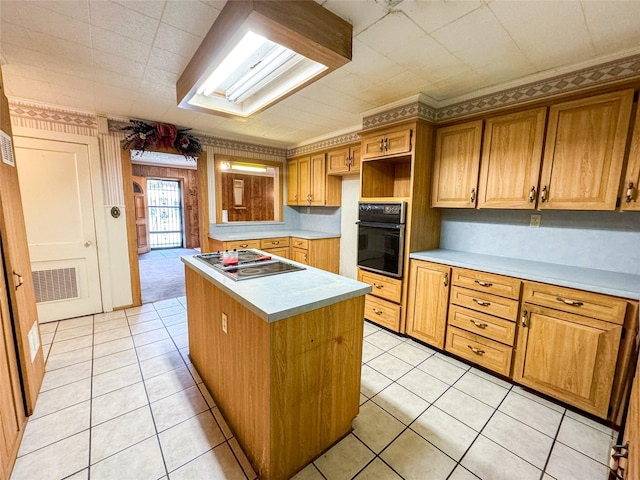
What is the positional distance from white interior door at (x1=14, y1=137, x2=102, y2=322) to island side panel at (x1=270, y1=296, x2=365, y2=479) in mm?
3238

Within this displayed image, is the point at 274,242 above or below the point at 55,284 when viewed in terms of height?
above

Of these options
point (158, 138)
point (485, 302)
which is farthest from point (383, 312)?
point (158, 138)

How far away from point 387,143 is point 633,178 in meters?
1.81

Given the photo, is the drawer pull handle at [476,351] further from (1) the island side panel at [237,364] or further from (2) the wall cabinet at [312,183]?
Answer: (2) the wall cabinet at [312,183]

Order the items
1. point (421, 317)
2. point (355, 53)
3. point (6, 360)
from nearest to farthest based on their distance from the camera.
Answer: point (6, 360) → point (355, 53) → point (421, 317)

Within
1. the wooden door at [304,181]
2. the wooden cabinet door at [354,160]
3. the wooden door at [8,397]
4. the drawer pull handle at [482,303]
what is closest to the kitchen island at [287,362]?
the wooden door at [8,397]

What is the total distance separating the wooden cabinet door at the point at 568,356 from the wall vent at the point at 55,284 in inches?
179

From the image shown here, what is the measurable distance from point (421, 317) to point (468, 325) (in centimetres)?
44

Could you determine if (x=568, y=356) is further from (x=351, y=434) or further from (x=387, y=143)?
(x=387, y=143)

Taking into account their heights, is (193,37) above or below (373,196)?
above

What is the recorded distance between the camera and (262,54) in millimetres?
1711

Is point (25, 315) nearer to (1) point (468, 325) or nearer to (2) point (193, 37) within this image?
(2) point (193, 37)

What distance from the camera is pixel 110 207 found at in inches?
129

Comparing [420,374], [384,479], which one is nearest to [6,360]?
[384,479]
